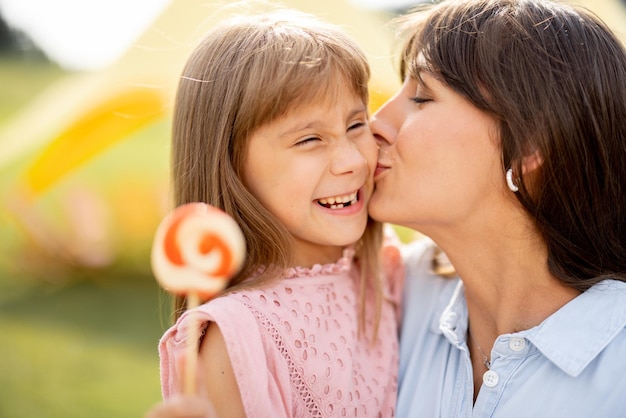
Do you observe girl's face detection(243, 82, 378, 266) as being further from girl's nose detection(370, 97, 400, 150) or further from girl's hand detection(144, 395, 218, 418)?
girl's hand detection(144, 395, 218, 418)

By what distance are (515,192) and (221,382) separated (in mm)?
1170

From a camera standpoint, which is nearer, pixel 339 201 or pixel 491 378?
pixel 491 378

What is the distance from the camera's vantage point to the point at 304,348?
2.31 meters

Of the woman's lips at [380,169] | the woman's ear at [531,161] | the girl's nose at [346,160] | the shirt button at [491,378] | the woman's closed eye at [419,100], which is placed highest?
the woman's closed eye at [419,100]

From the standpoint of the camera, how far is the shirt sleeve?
206 cm

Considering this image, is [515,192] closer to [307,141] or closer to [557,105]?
[557,105]

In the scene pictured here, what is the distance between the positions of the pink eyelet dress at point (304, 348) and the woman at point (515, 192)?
6.6 inches

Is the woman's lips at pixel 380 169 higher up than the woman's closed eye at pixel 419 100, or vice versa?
the woman's closed eye at pixel 419 100

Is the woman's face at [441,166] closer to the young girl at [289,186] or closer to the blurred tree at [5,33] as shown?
the young girl at [289,186]

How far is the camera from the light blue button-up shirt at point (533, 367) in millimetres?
2160

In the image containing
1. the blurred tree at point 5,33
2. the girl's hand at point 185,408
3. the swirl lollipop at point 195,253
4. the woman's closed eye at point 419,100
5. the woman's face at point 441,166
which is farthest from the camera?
the blurred tree at point 5,33

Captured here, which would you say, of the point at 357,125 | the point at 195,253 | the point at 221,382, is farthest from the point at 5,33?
the point at 195,253

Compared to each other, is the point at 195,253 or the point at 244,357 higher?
the point at 195,253

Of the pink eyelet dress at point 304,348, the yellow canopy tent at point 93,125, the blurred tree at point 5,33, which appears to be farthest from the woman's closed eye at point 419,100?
the blurred tree at point 5,33
